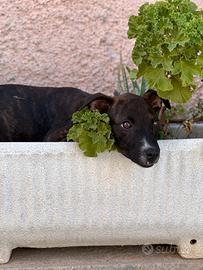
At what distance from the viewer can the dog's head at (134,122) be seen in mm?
3029

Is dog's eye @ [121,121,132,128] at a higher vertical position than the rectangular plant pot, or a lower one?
higher

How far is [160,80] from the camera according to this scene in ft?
10.0

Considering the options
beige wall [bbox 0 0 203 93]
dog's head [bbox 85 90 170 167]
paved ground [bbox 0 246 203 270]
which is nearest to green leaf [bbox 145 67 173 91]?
dog's head [bbox 85 90 170 167]

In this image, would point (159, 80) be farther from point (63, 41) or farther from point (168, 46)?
point (63, 41)

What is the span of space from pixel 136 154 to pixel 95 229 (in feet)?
1.34

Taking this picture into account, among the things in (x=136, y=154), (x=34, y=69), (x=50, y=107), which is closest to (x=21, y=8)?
(x=34, y=69)

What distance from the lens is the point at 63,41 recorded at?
13.1 ft

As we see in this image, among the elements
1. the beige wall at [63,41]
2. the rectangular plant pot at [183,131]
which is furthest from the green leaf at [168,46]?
the beige wall at [63,41]

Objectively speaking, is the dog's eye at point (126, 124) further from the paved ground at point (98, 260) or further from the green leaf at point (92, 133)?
the paved ground at point (98, 260)

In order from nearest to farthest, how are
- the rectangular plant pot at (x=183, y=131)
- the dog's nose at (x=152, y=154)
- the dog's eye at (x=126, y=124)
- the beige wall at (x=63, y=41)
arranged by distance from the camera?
the dog's nose at (x=152, y=154), the dog's eye at (x=126, y=124), the rectangular plant pot at (x=183, y=131), the beige wall at (x=63, y=41)

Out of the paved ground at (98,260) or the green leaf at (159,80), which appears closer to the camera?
the green leaf at (159,80)

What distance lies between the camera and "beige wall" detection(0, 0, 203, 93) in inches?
156

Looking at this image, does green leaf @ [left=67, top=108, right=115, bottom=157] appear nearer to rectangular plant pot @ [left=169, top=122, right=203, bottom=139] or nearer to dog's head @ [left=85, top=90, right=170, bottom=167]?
dog's head @ [left=85, top=90, right=170, bottom=167]

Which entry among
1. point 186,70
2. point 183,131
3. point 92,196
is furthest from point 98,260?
point 186,70
